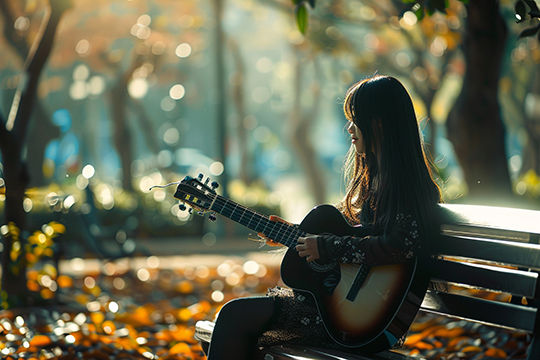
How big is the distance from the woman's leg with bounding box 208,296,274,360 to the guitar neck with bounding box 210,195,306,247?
0.29 metres

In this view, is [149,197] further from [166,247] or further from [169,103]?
[169,103]

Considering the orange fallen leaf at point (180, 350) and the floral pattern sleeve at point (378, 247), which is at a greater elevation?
the floral pattern sleeve at point (378, 247)

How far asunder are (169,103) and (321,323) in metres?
36.6

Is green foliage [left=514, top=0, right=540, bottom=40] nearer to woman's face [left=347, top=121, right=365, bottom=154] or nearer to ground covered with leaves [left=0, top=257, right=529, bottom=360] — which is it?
woman's face [left=347, top=121, right=365, bottom=154]

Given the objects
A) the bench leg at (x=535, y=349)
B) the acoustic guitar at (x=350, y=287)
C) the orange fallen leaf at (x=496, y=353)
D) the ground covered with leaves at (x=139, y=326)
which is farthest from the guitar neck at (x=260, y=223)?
the orange fallen leaf at (x=496, y=353)

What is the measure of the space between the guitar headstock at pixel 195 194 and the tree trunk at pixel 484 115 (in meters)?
2.65

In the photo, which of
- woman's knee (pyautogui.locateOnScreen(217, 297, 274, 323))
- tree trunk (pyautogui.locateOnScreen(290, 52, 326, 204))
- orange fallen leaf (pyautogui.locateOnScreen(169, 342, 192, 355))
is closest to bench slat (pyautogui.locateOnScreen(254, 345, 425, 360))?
woman's knee (pyautogui.locateOnScreen(217, 297, 274, 323))

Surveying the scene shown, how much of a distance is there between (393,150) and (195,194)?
37.0 inches

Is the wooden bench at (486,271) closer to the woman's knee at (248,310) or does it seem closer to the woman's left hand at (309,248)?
the woman's knee at (248,310)

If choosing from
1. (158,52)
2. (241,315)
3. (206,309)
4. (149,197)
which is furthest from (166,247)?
(241,315)

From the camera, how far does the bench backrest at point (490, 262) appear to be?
7.83 ft

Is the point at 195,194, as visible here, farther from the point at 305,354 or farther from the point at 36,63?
the point at 36,63

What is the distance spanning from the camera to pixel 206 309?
568 cm

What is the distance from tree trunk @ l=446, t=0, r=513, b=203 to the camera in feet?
15.7
